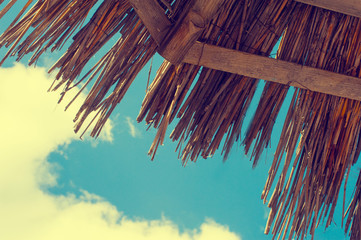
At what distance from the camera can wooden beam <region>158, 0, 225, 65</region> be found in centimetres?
149

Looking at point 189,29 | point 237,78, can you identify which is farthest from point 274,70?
point 189,29

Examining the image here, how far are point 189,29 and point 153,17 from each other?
197mm

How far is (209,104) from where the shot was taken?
2.06 meters

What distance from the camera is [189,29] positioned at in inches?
59.7

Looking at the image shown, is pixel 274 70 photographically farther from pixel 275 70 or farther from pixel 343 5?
pixel 343 5

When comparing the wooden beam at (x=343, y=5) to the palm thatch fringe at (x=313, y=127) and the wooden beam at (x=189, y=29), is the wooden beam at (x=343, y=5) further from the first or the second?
the wooden beam at (x=189, y=29)

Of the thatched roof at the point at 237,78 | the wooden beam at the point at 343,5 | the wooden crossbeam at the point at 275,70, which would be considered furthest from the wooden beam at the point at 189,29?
the wooden beam at the point at 343,5

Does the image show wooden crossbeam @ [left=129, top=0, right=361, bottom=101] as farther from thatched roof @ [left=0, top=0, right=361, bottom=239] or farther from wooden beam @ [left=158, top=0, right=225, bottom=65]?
wooden beam @ [left=158, top=0, right=225, bottom=65]

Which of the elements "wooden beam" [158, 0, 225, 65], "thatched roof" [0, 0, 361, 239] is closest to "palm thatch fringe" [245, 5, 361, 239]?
"thatched roof" [0, 0, 361, 239]

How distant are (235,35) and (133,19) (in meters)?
0.51

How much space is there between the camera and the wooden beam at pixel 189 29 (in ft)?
4.88

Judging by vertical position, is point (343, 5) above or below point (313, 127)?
above

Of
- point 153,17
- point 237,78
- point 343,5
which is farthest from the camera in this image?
point 237,78

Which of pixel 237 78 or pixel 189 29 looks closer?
pixel 189 29
